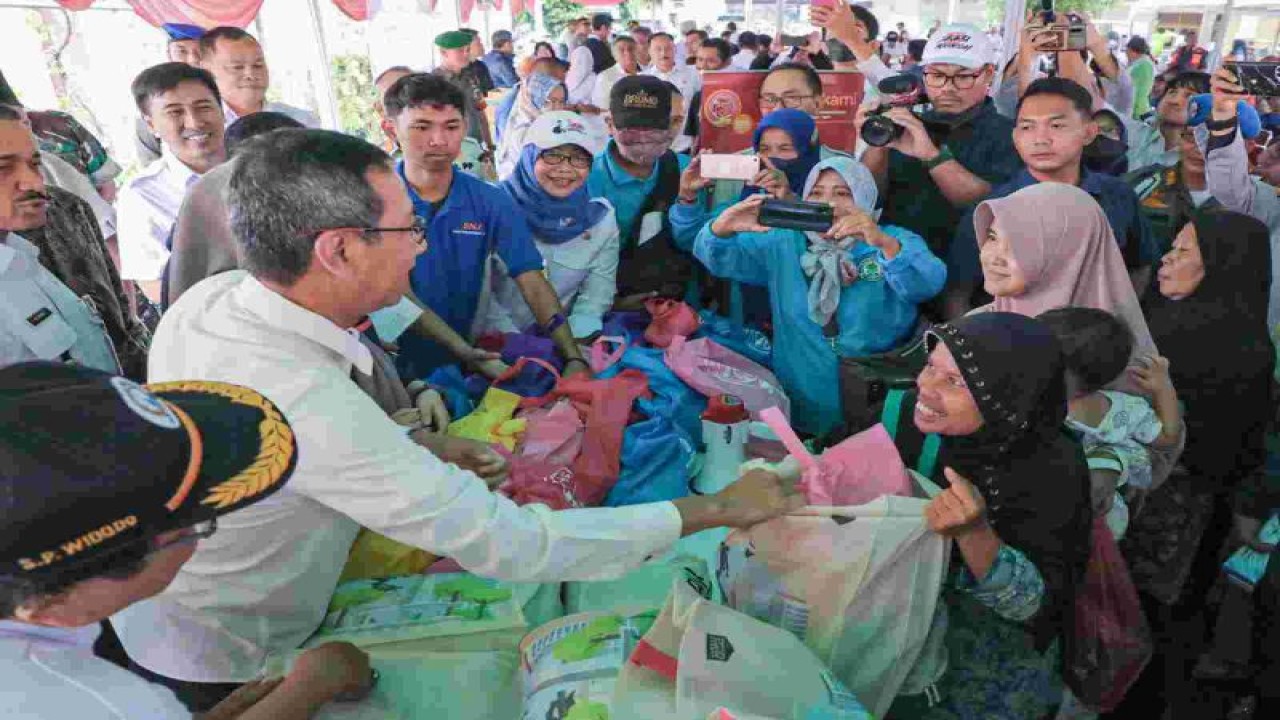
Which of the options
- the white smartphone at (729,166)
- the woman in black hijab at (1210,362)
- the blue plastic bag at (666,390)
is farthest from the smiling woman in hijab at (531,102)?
the woman in black hijab at (1210,362)

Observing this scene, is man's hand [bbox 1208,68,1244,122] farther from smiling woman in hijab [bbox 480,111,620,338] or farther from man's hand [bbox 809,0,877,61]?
smiling woman in hijab [bbox 480,111,620,338]

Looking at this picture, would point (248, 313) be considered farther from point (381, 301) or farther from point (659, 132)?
point (659, 132)

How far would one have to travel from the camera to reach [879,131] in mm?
3057

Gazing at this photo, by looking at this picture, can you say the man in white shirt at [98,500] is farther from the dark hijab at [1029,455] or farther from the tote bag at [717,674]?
the dark hijab at [1029,455]

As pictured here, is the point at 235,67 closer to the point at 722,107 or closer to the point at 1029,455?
the point at 722,107

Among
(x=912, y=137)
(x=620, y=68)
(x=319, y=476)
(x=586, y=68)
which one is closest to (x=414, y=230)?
(x=319, y=476)

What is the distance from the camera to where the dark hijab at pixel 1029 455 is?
1.57 meters

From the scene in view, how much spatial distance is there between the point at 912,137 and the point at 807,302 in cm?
91

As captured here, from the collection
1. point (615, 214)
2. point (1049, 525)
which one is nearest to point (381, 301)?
point (1049, 525)

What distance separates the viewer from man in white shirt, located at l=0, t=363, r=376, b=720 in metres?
0.74

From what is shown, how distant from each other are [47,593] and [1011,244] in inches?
87.4

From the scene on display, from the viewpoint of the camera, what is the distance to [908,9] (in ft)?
89.6

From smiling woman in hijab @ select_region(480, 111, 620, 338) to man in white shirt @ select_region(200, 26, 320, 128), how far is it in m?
1.52

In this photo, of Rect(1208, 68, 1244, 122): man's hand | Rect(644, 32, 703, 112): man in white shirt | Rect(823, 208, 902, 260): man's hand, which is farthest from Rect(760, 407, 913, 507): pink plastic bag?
Rect(644, 32, 703, 112): man in white shirt
